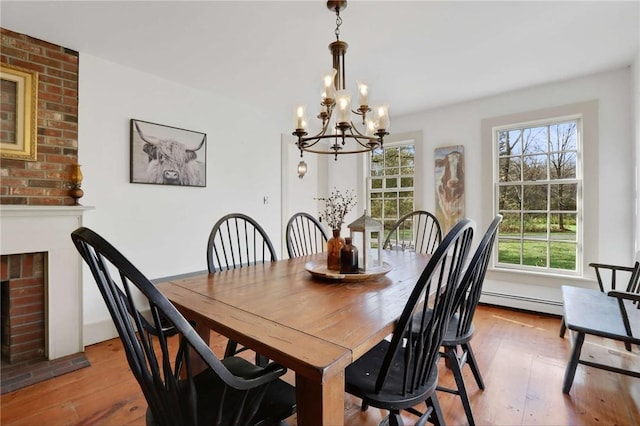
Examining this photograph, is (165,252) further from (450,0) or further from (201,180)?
(450,0)

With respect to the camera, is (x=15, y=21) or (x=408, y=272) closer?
(x=408, y=272)

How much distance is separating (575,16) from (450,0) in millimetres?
928

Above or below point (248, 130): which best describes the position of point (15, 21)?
above

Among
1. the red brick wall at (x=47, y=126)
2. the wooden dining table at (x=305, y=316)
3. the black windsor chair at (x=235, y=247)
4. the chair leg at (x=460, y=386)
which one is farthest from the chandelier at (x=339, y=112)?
the red brick wall at (x=47, y=126)

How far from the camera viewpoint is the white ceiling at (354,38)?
1.96m

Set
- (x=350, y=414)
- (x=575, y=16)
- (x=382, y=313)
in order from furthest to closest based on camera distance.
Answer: (x=575, y=16), (x=350, y=414), (x=382, y=313)

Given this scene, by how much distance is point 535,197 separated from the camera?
335 cm

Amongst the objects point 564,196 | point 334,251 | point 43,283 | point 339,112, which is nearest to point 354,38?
point 339,112

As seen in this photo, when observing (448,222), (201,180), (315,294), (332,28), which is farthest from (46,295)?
(448,222)

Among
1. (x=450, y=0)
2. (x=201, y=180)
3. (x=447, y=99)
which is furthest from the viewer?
(x=447, y=99)

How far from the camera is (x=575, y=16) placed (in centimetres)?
204

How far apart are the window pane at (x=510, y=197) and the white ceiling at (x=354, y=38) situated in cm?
111

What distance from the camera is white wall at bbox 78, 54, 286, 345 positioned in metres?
2.56

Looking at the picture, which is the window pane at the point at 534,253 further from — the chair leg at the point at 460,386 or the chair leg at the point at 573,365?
the chair leg at the point at 460,386
